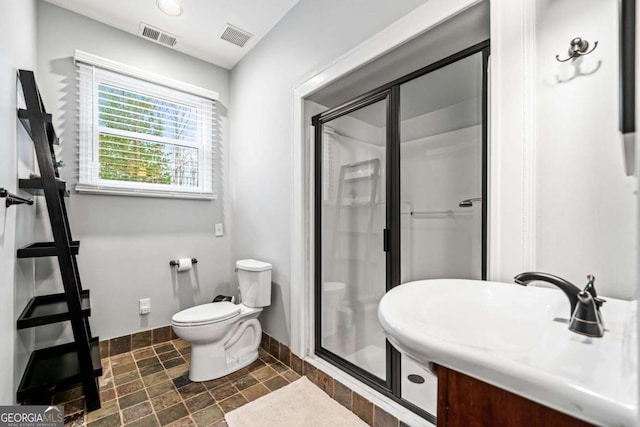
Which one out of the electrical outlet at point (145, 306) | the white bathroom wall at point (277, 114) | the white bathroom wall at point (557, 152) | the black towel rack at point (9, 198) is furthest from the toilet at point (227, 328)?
the white bathroom wall at point (557, 152)

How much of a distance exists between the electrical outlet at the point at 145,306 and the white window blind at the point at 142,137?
90 cm

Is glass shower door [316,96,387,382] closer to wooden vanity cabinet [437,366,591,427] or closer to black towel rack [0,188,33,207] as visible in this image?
wooden vanity cabinet [437,366,591,427]

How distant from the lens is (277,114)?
2250mm

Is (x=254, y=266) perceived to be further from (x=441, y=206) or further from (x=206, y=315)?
(x=441, y=206)

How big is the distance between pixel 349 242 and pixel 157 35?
7.72ft

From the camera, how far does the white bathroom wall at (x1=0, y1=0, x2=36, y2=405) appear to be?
3.81 ft

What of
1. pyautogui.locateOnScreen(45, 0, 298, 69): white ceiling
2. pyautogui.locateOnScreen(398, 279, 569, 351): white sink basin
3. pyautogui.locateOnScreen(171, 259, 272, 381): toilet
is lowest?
pyautogui.locateOnScreen(171, 259, 272, 381): toilet

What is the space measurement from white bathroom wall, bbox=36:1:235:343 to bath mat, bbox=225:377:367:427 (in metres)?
1.30

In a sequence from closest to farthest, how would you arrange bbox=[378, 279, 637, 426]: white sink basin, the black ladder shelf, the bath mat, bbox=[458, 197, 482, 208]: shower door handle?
bbox=[378, 279, 637, 426]: white sink basin < the black ladder shelf < the bath mat < bbox=[458, 197, 482, 208]: shower door handle

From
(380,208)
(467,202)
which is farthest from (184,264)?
(467,202)

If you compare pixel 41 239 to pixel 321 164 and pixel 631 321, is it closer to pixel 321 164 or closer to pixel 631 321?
pixel 321 164

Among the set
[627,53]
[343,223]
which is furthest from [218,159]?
[627,53]

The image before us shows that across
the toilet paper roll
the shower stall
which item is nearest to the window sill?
the toilet paper roll

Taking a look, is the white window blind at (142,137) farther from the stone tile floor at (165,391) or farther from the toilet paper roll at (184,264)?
the stone tile floor at (165,391)
